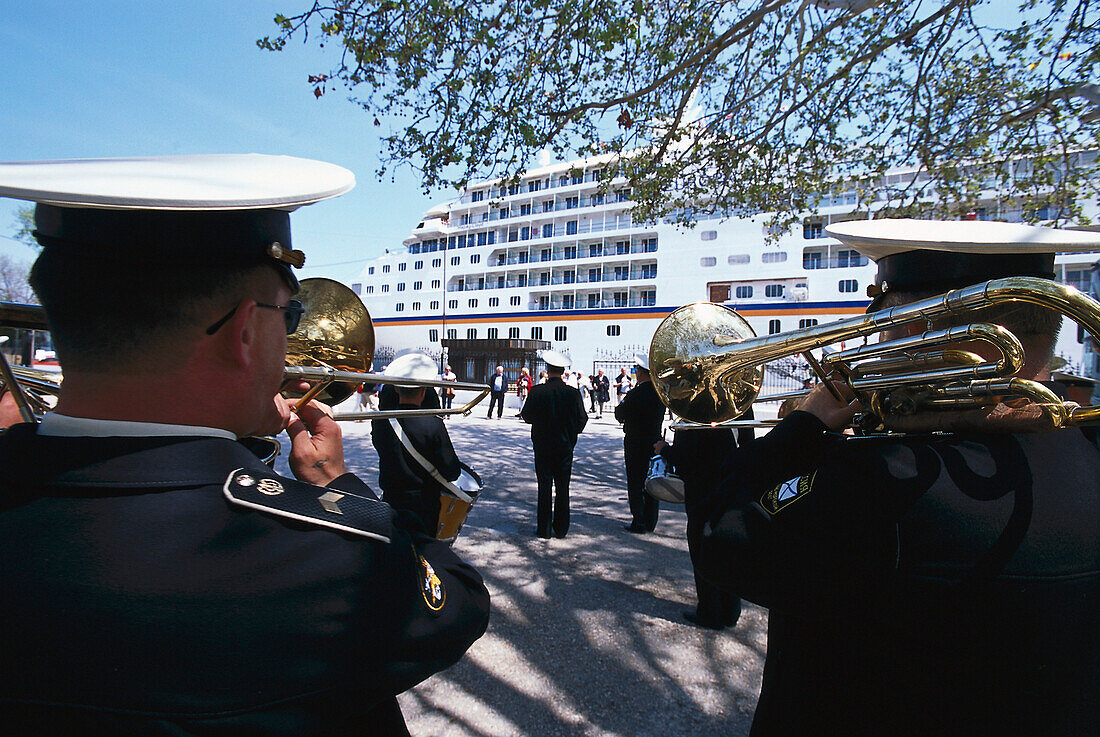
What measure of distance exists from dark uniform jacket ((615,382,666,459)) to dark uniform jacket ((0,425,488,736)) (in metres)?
4.96

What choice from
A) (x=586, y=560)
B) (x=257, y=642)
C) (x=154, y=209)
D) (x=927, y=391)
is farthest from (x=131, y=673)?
(x=586, y=560)

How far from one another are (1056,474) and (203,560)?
164cm

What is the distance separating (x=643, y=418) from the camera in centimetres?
577

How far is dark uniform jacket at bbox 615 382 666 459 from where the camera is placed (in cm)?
573

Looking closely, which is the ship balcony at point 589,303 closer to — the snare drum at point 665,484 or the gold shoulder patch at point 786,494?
the snare drum at point 665,484

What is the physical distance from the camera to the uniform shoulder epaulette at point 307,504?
0.84 meters

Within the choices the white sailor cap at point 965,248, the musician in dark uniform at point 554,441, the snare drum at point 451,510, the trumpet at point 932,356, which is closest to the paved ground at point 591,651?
the musician in dark uniform at point 554,441

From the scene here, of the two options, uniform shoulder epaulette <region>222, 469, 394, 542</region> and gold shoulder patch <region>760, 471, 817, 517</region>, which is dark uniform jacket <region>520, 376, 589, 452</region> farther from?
uniform shoulder epaulette <region>222, 469, 394, 542</region>

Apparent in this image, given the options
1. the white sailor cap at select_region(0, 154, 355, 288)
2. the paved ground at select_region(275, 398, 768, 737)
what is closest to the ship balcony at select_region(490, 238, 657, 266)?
the paved ground at select_region(275, 398, 768, 737)

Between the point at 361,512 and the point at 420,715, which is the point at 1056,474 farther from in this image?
the point at 420,715

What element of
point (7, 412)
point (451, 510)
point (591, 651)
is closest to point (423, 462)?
point (451, 510)

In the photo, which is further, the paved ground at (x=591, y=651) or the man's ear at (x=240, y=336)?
the paved ground at (x=591, y=651)

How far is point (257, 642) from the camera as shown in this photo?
2.43 feet

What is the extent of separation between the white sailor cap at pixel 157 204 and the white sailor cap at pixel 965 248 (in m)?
Result: 1.45
